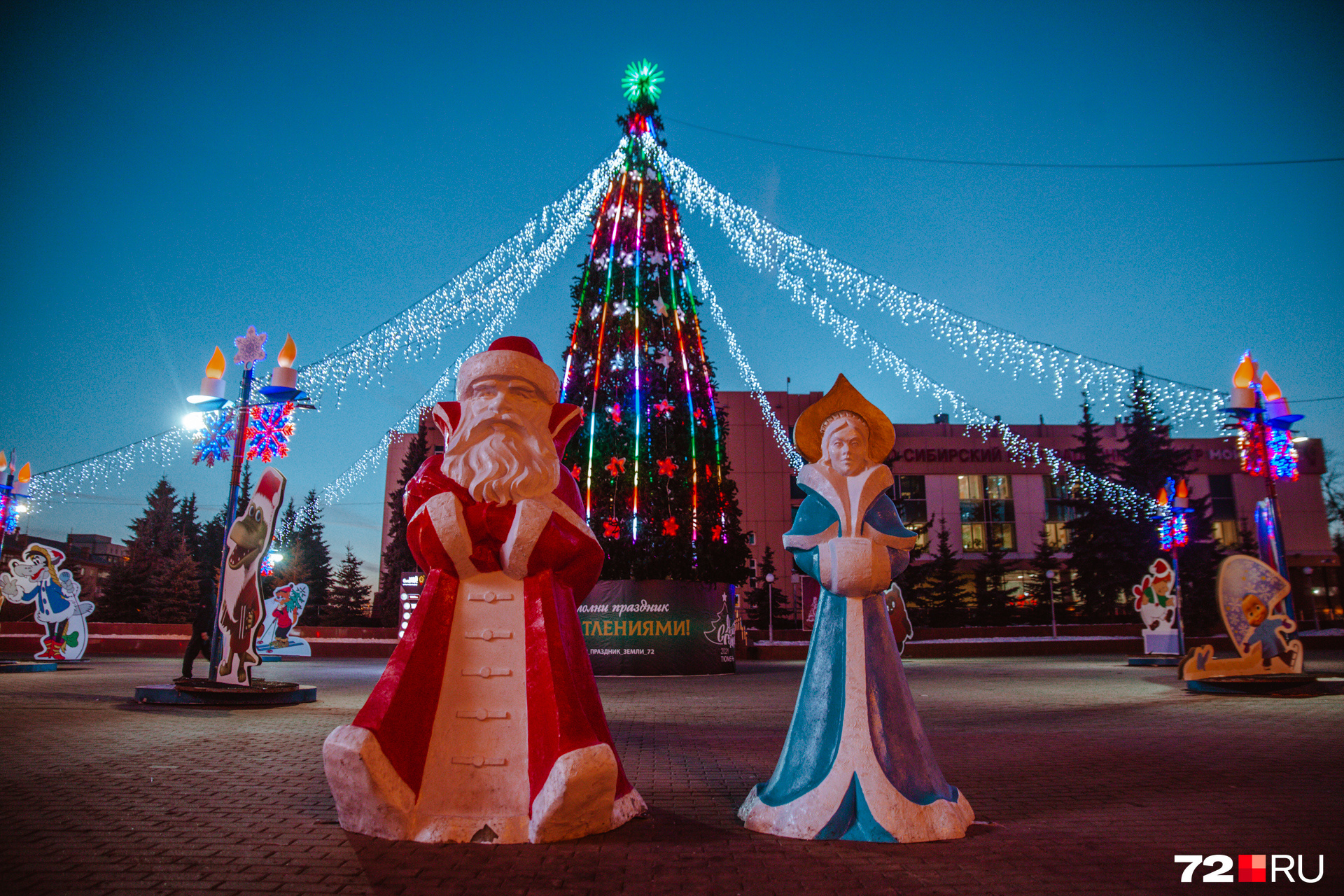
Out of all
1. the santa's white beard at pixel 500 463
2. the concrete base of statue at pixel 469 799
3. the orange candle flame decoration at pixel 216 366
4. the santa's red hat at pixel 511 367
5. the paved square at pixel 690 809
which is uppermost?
the orange candle flame decoration at pixel 216 366

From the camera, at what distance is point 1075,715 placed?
871cm

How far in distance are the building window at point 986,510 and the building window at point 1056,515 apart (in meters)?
1.95

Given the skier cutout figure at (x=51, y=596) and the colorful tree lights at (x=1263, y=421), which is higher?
the colorful tree lights at (x=1263, y=421)

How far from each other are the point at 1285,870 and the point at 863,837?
5.70 feet

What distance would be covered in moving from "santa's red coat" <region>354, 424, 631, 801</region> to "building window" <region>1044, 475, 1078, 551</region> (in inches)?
1560

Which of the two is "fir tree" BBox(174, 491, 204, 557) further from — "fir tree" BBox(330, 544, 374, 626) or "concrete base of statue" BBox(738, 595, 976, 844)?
"concrete base of statue" BBox(738, 595, 976, 844)

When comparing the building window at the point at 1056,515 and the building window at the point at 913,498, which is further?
the building window at the point at 1056,515

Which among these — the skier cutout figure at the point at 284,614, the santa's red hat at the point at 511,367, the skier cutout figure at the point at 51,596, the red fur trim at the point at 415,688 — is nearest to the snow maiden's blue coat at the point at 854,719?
the santa's red hat at the point at 511,367

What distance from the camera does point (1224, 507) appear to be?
3953 cm

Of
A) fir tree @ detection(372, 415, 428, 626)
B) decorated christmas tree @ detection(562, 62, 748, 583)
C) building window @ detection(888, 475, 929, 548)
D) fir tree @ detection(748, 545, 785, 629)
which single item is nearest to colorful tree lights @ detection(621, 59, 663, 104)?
decorated christmas tree @ detection(562, 62, 748, 583)

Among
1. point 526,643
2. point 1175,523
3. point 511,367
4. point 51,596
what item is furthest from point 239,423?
point 1175,523

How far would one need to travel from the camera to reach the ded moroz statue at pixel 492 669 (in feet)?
11.4

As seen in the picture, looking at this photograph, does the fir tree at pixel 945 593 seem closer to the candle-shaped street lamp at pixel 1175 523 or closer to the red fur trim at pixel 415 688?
the candle-shaped street lamp at pixel 1175 523

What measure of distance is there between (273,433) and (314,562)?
118 feet
